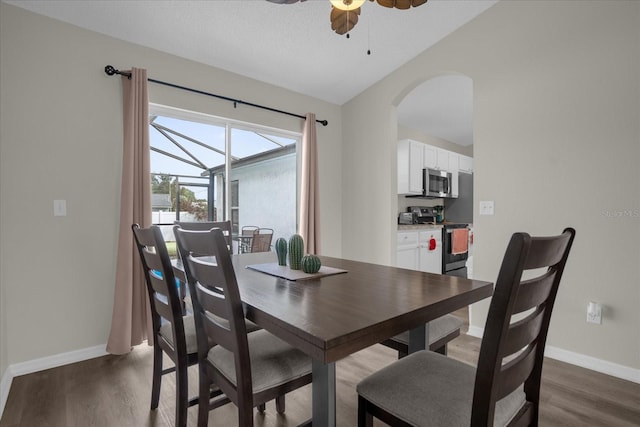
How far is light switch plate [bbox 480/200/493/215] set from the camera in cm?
280

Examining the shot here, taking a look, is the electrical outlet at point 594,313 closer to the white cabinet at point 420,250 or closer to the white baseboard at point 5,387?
the white cabinet at point 420,250

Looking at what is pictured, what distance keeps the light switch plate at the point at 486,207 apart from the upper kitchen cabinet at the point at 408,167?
1616 millimetres

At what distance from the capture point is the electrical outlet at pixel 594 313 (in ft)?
7.38

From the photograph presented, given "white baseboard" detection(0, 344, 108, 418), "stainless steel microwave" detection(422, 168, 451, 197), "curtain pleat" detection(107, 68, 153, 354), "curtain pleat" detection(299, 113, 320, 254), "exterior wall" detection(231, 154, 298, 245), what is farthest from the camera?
"stainless steel microwave" detection(422, 168, 451, 197)

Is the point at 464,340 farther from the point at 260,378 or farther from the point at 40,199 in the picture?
the point at 40,199

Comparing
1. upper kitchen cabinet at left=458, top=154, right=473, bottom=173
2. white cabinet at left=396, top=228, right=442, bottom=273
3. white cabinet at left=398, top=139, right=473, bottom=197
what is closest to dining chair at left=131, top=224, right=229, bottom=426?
white cabinet at left=396, top=228, right=442, bottom=273

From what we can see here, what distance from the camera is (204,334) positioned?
51.7 inches

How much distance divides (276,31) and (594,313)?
3233mm

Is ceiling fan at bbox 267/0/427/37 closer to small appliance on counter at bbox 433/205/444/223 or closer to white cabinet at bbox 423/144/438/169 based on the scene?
white cabinet at bbox 423/144/438/169

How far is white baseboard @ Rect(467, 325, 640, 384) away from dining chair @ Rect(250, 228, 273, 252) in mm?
2702

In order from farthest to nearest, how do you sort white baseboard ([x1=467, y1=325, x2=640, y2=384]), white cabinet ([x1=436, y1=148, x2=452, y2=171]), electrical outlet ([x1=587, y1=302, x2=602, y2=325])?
white cabinet ([x1=436, y1=148, x2=452, y2=171])
electrical outlet ([x1=587, y1=302, x2=602, y2=325])
white baseboard ([x1=467, y1=325, x2=640, y2=384])

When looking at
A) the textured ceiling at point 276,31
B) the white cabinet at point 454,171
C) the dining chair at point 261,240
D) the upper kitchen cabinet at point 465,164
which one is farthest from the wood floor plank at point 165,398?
the upper kitchen cabinet at point 465,164

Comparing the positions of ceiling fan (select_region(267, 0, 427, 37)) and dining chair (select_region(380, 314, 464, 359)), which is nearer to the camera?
dining chair (select_region(380, 314, 464, 359))

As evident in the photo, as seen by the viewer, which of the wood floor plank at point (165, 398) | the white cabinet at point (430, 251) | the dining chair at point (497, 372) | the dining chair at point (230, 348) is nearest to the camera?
the dining chair at point (497, 372)
